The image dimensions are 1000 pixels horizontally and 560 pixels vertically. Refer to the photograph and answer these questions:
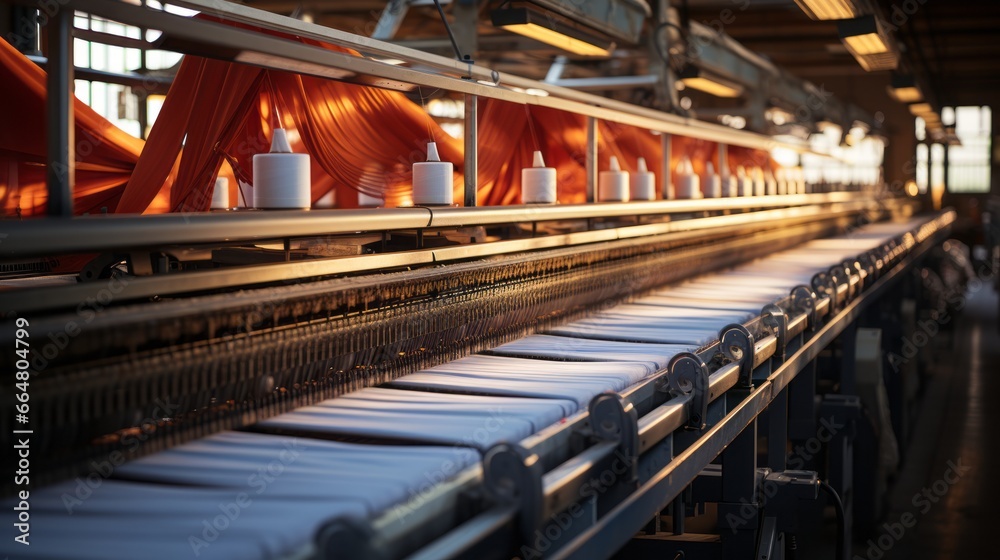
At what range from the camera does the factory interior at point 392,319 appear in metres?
1.08

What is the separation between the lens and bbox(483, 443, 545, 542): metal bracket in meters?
1.08

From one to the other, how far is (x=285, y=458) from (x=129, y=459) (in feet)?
0.62

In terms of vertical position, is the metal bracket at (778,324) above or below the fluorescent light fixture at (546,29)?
below

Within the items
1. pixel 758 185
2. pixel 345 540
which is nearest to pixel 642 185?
pixel 758 185

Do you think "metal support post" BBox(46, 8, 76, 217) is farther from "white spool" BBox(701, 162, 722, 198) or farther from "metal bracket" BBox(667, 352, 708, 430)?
"white spool" BBox(701, 162, 722, 198)

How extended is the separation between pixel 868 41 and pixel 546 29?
1.92m

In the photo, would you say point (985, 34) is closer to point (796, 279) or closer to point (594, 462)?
point (796, 279)

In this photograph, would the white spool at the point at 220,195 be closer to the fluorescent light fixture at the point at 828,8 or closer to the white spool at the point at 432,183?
the white spool at the point at 432,183

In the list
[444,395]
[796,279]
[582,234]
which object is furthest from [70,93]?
[796,279]

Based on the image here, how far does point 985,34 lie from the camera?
480 inches

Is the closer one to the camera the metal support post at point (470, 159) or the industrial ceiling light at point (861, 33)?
the metal support post at point (470, 159)

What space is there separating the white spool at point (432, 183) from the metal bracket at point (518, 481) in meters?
→ 1.00

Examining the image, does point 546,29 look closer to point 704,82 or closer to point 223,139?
point 223,139

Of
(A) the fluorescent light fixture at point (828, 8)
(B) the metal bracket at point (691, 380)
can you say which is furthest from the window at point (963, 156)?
(B) the metal bracket at point (691, 380)
